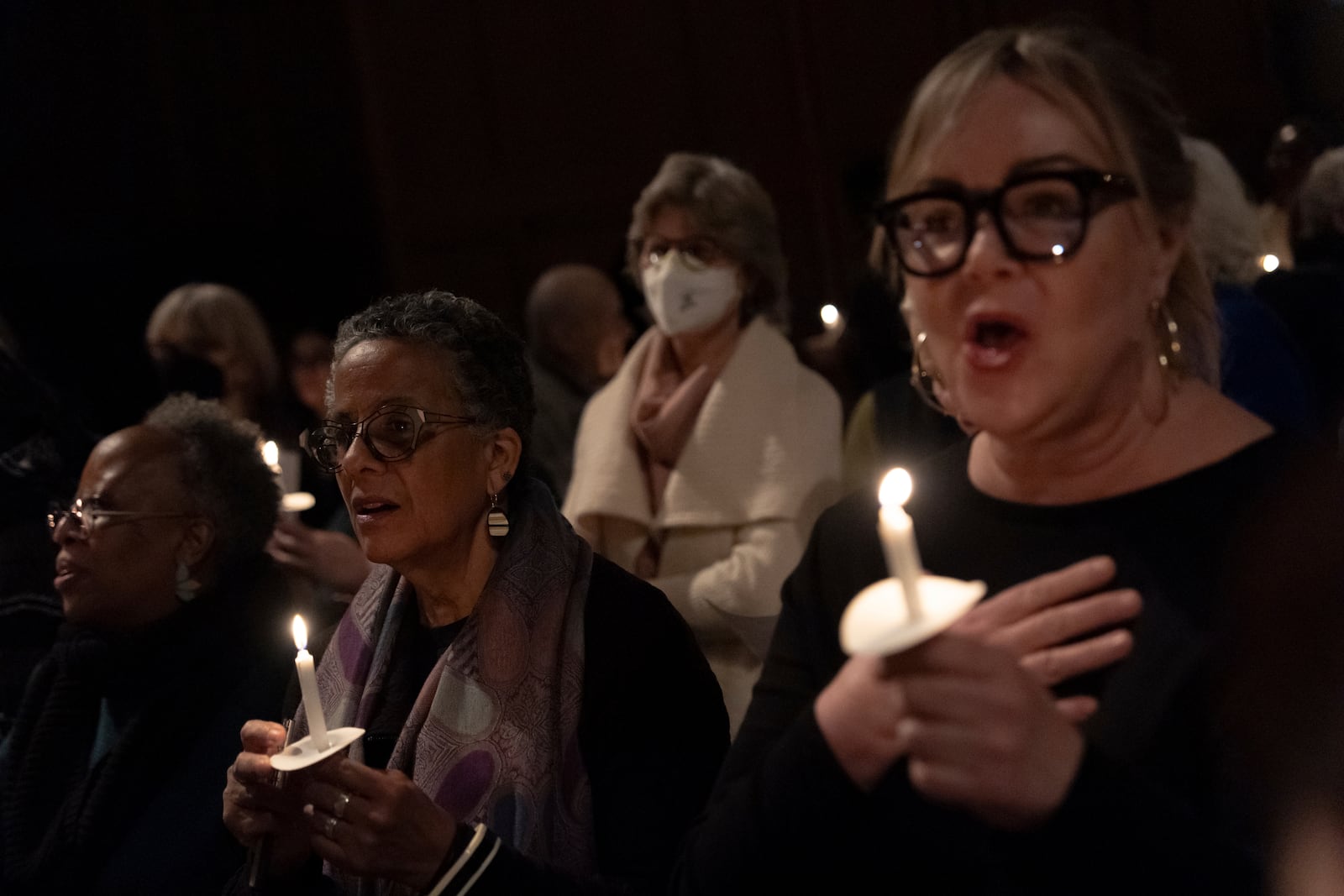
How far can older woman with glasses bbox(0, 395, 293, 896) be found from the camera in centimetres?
248

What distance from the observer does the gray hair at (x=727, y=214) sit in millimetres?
3398

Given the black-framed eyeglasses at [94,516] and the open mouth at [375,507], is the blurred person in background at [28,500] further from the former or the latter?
the open mouth at [375,507]

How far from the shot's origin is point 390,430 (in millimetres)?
2205

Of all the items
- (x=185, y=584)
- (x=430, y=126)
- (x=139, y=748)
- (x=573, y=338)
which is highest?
(x=430, y=126)

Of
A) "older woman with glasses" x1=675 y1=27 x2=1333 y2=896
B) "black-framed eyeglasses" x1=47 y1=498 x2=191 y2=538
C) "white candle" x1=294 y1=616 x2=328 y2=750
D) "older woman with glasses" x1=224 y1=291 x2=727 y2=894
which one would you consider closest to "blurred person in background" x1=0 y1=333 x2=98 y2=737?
"black-framed eyeglasses" x1=47 y1=498 x2=191 y2=538

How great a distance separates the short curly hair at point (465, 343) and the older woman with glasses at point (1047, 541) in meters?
0.90

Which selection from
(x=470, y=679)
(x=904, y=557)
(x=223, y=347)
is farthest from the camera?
(x=223, y=347)

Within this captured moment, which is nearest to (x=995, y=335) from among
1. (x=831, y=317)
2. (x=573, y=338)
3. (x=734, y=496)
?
(x=734, y=496)

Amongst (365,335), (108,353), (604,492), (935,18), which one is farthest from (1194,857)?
(935,18)

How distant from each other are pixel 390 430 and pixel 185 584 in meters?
0.83

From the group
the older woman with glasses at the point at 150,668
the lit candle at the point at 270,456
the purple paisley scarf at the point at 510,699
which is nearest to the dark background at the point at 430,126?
the lit candle at the point at 270,456

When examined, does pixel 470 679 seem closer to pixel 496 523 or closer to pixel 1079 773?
pixel 496 523

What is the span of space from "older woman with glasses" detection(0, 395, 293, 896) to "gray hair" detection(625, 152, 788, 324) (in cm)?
112

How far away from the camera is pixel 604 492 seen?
131 inches
